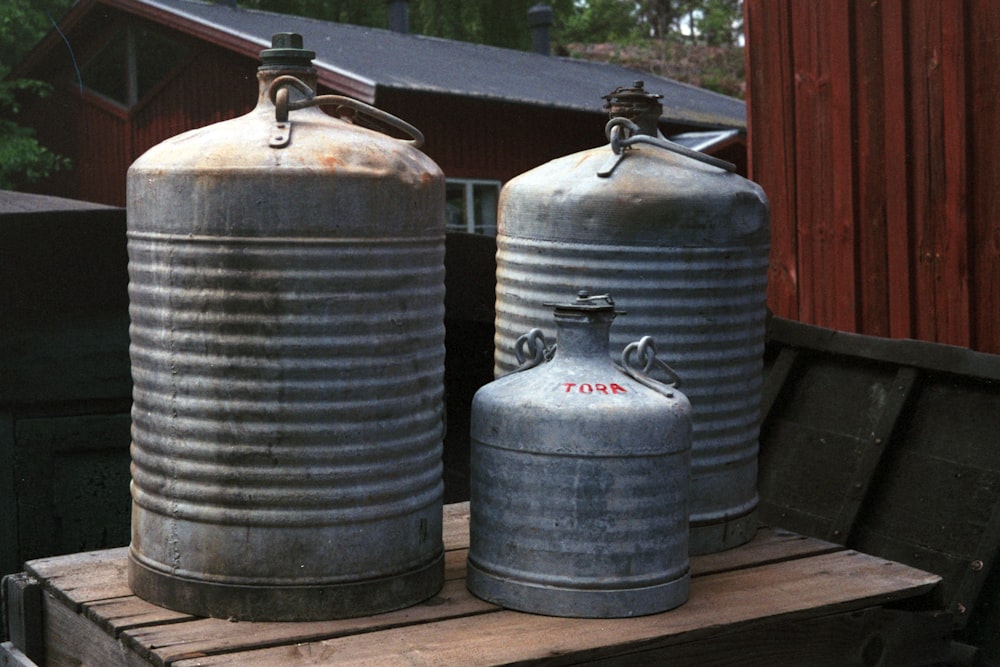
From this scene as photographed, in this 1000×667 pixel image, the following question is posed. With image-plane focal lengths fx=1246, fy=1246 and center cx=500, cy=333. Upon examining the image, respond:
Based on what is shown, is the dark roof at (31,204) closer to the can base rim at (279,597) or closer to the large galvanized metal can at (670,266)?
the large galvanized metal can at (670,266)

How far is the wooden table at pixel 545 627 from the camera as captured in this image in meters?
2.38

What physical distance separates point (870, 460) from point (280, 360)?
2343 mm

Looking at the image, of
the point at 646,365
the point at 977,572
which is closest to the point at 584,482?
the point at 646,365

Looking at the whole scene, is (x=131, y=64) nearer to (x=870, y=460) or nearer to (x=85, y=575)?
(x=870, y=460)

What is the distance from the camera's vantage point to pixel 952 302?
4.57 meters

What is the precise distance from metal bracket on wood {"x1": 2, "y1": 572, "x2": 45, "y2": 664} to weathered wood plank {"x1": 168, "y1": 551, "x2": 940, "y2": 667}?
767 mm

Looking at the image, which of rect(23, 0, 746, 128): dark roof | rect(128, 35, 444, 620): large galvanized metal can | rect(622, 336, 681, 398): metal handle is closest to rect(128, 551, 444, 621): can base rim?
rect(128, 35, 444, 620): large galvanized metal can

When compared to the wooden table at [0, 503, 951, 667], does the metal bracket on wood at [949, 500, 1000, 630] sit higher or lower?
lower

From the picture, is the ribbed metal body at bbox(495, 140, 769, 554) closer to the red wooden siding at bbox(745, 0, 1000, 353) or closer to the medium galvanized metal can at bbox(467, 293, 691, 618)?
the medium galvanized metal can at bbox(467, 293, 691, 618)

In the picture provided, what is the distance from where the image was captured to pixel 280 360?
246cm

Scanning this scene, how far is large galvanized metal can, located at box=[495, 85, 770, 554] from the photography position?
2916mm

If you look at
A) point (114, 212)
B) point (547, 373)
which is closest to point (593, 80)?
point (114, 212)

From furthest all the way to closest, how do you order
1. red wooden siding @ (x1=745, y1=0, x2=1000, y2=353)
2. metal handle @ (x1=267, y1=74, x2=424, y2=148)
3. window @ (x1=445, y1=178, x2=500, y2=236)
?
window @ (x1=445, y1=178, x2=500, y2=236) < red wooden siding @ (x1=745, y1=0, x2=1000, y2=353) < metal handle @ (x1=267, y1=74, x2=424, y2=148)

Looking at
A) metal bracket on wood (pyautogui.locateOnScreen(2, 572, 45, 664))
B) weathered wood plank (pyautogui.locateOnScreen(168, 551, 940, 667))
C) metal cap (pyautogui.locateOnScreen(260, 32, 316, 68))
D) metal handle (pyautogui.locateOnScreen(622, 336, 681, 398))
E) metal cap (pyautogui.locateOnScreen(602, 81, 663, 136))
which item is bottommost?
metal bracket on wood (pyautogui.locateOnScreen(2, 572, 45, 664))
